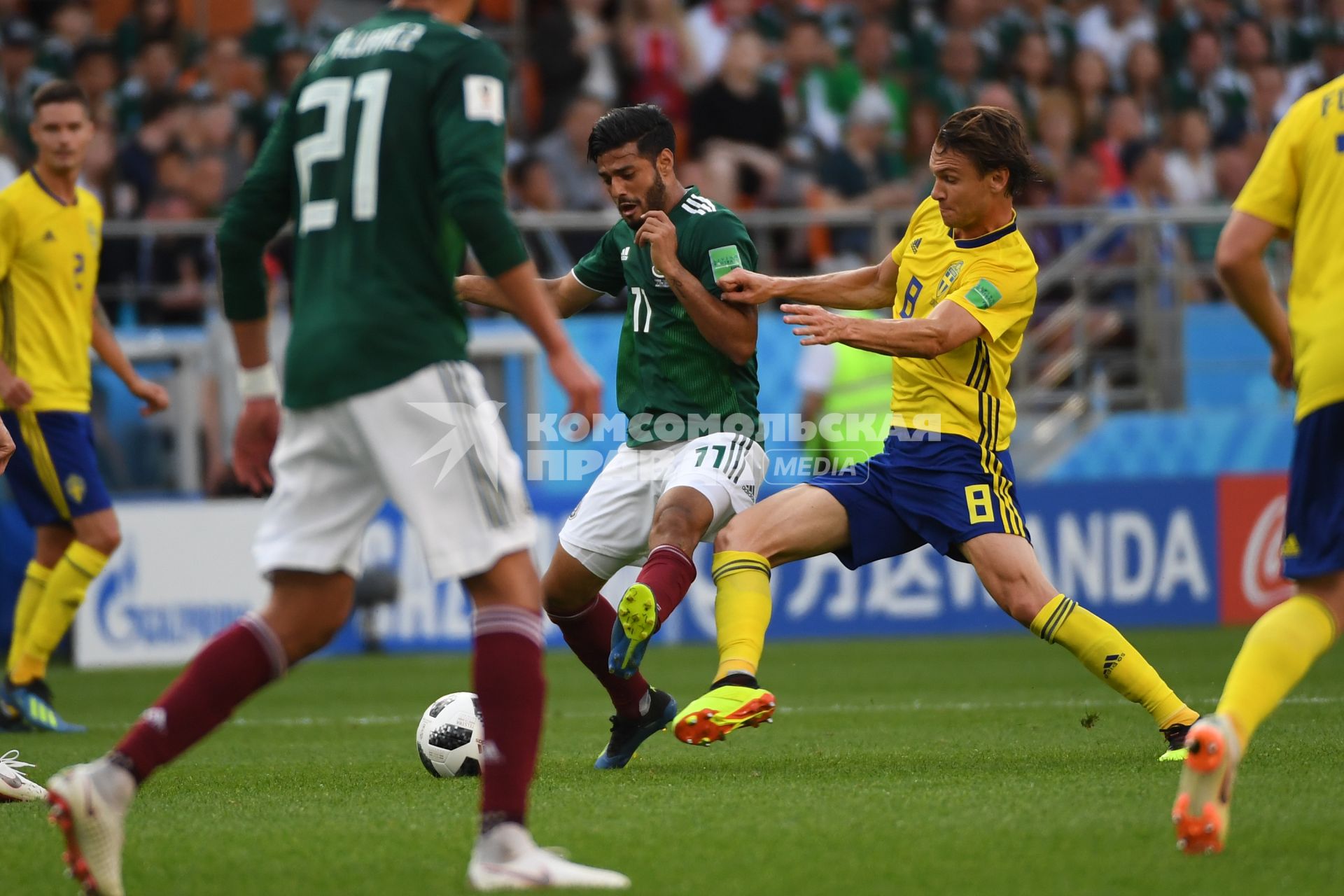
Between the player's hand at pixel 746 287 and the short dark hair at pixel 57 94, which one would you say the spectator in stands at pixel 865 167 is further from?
the player's hand at pixel 746 287

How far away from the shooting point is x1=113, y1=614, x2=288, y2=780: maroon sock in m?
3.95

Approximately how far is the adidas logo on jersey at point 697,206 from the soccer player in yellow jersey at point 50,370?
3708 millimetres

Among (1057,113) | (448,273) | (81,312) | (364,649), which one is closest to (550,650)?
(364,649)

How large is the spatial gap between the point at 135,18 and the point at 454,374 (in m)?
13.2

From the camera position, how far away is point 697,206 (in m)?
6.51

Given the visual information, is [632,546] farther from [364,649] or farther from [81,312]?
[364,649]

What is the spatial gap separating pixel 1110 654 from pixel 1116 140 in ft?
40.8

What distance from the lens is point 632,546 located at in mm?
6406

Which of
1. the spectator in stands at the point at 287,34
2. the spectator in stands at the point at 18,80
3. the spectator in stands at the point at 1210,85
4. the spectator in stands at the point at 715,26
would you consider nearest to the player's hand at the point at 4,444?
the spectator in stands at the point at 18,80

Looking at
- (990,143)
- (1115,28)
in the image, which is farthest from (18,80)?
(1115,28)

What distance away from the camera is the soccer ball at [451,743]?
19.9ft

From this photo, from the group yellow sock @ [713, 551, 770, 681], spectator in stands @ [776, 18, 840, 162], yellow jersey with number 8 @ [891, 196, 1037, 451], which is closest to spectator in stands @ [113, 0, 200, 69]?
spectator in stands @ [776, 18, 840, 162]

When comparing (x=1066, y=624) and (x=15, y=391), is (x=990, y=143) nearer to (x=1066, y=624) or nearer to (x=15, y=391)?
(x=1066, y=624)

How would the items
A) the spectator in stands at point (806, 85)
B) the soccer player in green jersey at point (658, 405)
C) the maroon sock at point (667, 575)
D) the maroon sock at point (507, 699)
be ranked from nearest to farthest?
the maroon sock at point (507, 699)
the maroon sock at point (667, 575)
the soccer player in green jersey at point (658, 405)
the spectator in stands at point (806, 85)
